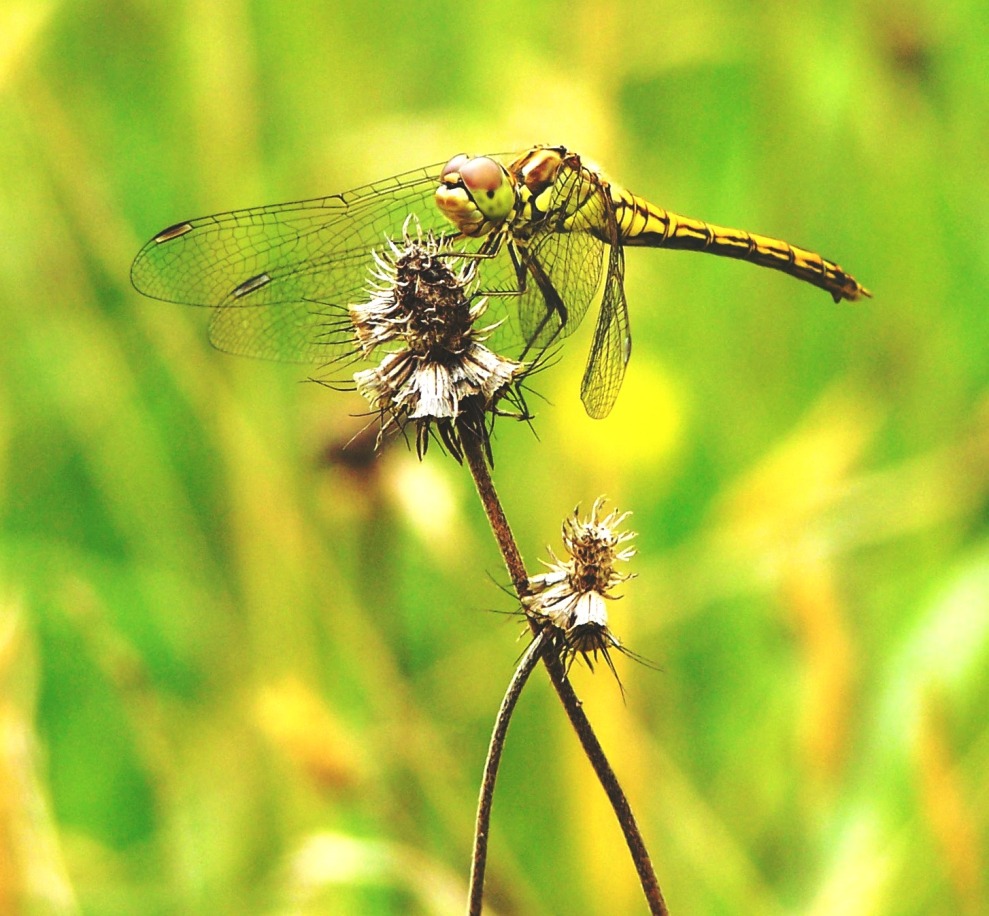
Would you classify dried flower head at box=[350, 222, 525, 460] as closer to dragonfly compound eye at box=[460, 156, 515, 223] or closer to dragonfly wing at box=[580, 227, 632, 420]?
dragonfly wing at box=[580, 227, 632, 420]

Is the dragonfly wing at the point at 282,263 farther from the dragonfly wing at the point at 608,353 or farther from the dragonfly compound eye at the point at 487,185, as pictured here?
the dragonfly wing at the point at 608,353

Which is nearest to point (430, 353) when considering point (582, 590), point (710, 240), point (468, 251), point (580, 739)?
point (582, 590)

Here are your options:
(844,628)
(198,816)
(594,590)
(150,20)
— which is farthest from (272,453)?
(594,590)

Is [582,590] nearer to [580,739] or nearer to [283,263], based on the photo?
[580,739]

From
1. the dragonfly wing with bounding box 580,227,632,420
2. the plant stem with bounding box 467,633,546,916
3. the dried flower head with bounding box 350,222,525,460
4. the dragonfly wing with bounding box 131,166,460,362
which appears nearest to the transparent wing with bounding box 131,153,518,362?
the dragonfly wing with bounding box 131,166,460,362

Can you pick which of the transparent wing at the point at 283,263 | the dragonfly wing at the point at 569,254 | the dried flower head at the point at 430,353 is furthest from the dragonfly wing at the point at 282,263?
the dried flower head at the point at 430,353

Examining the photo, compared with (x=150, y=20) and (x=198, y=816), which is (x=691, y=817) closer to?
(x=198, y=816)
